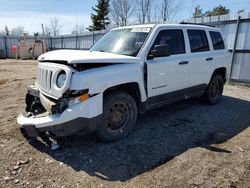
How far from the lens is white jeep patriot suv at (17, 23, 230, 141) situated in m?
3.51

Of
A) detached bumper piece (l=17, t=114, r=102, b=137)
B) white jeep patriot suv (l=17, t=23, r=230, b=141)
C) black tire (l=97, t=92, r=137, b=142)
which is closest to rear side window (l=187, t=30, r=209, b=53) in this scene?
white jeep patriot suv (l=17, t=23, r=230, b=141)

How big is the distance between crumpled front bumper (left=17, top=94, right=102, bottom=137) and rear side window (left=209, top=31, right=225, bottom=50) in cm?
409

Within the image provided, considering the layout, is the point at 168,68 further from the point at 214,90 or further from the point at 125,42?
the point at 214,90

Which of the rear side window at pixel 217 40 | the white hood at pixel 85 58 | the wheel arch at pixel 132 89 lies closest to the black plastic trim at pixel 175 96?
the wheel arch at pixel 132 89

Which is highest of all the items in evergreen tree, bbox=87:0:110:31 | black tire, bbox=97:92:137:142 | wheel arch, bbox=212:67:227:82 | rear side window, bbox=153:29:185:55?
evergreen tree, bbox=87:0:110:31

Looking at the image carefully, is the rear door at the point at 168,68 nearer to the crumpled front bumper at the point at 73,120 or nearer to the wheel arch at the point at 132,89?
the wheel arch at the point at 132,89

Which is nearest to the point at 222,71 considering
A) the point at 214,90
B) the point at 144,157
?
the point at 214,90

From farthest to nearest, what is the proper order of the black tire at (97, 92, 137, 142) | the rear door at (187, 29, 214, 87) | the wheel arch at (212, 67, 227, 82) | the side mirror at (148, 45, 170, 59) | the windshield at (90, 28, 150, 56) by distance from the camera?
the wheel arch at (212, 67, 227, 82), the rear door at (187, 29, 214, 87), the windshield at (90, 28, 150, 56), the side mirror at (148, 45, 170, 59), the black tire at (97, 92, 137, 142)

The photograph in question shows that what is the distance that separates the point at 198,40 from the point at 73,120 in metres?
3.86

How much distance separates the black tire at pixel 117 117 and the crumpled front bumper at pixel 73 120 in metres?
0.26

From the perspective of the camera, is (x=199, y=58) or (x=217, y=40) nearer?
(x=199, y=58)

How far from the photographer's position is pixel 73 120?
3.46 m

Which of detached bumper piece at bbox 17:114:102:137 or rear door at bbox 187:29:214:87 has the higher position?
rear door at bbox 187:29:214:87

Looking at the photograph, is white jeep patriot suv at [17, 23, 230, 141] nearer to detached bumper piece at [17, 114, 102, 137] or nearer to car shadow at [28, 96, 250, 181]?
detached bumper piece at [17, 114, 102, 137]
